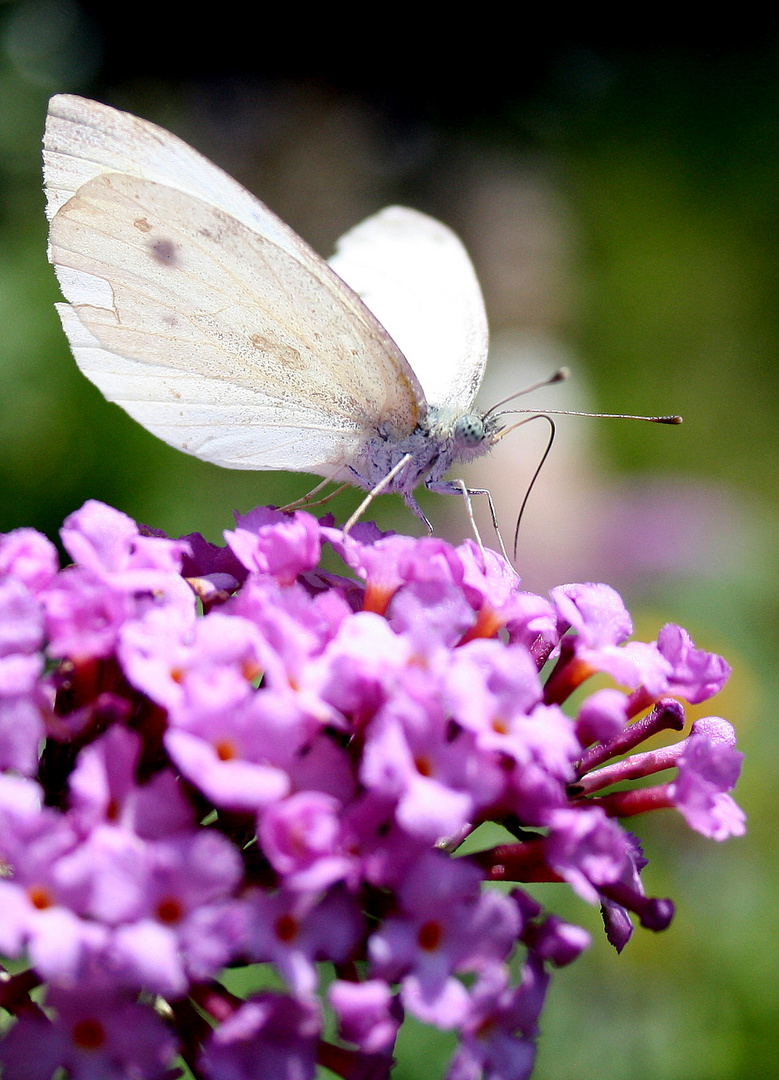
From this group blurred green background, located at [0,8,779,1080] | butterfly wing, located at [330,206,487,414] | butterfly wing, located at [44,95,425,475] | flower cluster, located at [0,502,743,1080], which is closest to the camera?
flower cluster, located at [0,502,743,1080]

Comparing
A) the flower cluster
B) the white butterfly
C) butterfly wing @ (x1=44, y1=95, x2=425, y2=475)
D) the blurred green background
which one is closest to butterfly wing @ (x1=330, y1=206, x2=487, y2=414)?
the white butterfly

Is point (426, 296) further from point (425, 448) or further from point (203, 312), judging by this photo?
point (203, 312)

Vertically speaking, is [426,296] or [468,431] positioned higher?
[426,296]

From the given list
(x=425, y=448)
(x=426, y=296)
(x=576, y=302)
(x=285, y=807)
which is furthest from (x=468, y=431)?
(x=576, y=302)

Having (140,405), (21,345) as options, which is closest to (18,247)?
(21,345)

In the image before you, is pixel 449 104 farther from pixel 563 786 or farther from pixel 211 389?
pixel 563 786

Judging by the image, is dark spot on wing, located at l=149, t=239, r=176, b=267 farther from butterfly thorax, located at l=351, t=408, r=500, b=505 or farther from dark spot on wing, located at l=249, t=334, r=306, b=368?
butterfly thorax, located at l=351, t=408, r=500, b=505

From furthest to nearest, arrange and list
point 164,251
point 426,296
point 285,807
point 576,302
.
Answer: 1. point 576,302
2. point 426,296
3. point 164,251
4. point 285,807

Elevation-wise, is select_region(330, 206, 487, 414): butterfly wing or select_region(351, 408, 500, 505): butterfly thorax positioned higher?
select_region(330, 206, 487, 414): butterfly wing
